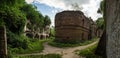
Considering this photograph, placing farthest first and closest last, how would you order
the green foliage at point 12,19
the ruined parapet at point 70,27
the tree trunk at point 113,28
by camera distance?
the ruined parapet at point 70,27 < the green foliage at point 12,19 < the tree trunk at point 113,28

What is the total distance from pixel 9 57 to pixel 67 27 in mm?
17120

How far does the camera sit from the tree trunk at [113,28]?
1.60m

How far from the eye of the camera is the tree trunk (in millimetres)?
1598

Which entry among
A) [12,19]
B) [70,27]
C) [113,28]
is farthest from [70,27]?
[113,28]

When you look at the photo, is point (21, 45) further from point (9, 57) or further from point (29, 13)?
point (29, 13)

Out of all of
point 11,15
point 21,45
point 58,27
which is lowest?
point 21,45

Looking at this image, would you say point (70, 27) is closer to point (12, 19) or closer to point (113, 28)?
point (12, 19)

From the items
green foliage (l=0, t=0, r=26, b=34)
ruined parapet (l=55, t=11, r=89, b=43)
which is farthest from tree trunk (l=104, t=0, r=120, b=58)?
ruined parapet (l=55, t=11, r=89, b=43)

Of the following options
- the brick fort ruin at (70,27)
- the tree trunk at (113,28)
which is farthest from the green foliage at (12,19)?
the tree trunk at (113,28)

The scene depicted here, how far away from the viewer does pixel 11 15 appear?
2053 cm

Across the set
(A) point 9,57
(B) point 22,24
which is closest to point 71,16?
(B) point 22,24

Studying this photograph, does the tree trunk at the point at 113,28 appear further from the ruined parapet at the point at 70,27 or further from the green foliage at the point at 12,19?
the ruined parapet at the point at 70,27

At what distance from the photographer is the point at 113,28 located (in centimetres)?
165

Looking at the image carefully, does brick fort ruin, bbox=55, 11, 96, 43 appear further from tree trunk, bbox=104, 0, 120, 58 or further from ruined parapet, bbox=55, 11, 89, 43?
tree trunk, bbox=104, 0, 120, 58
